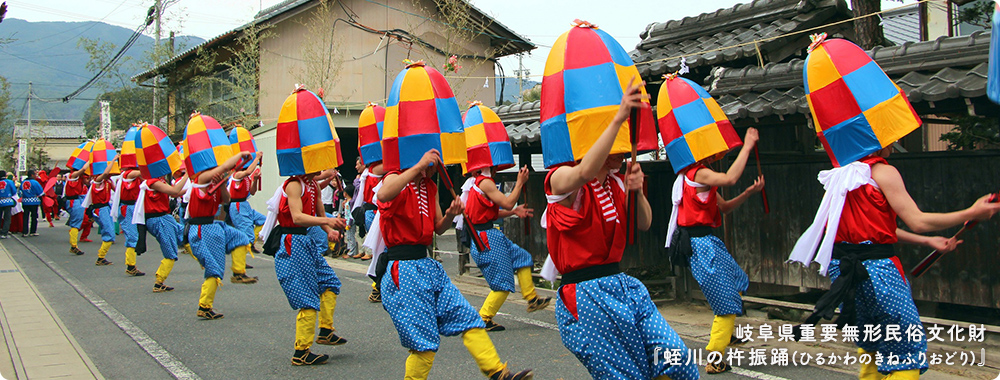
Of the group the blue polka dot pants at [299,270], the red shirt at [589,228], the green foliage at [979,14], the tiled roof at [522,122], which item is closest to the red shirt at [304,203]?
the blue polka dot pants at [299,270]

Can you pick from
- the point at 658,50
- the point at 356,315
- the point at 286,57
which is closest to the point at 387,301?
the point at 356,315

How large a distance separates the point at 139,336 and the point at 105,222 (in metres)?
8.71

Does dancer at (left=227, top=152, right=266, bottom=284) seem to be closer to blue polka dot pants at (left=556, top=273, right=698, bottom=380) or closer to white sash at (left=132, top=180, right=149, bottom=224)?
white sash at (left=132, top=180, right=149, bottom=224)

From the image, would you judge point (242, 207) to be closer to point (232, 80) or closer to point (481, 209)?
point (481, 209)

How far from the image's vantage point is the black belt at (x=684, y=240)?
5746mm

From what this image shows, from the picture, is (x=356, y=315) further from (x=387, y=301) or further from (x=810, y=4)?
(x=810, y=4)

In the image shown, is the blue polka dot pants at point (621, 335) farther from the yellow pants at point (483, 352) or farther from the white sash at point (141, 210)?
the white sash at point (141, 210)

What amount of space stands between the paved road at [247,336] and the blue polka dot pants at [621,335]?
2403 millimetres

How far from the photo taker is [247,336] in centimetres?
716

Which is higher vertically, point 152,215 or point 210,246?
point 152,215

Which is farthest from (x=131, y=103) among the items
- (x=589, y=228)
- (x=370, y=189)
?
(x=589, y=228)

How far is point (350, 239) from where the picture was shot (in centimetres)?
1539

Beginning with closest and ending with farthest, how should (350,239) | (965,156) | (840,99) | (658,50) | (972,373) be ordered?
(840,99)
(972,373)
(965,156)
(658,50)
(350,239)

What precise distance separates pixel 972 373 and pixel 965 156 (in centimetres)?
191
